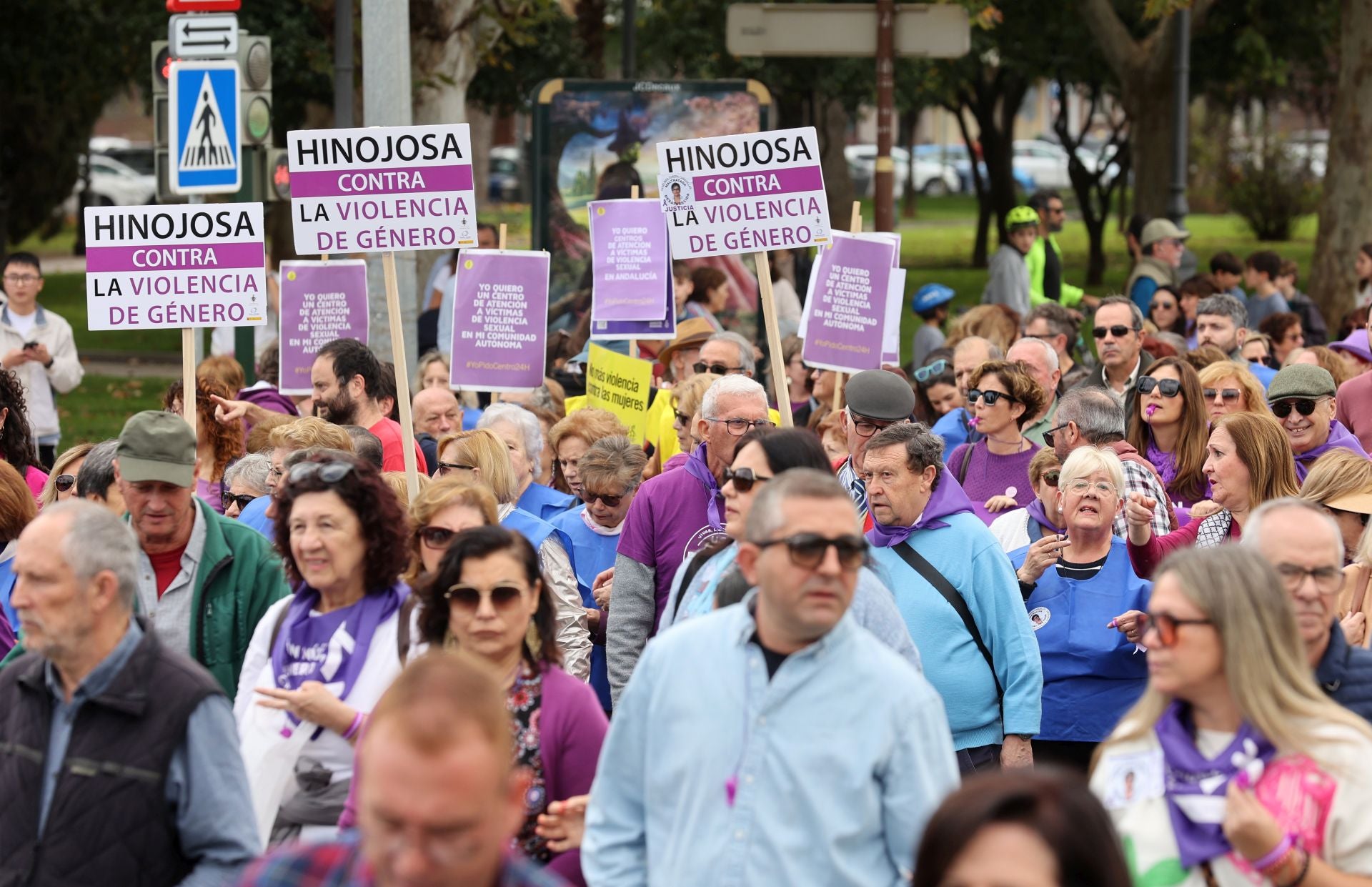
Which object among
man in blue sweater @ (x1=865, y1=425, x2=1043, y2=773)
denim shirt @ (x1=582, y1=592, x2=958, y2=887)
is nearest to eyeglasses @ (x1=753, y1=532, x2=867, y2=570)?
denim shirt @ (x1=582, y1=592, x2=958, y2=887)

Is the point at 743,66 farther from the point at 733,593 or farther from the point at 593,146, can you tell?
the point at 733,593

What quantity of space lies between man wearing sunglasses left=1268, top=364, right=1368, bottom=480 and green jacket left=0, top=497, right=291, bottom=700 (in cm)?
466

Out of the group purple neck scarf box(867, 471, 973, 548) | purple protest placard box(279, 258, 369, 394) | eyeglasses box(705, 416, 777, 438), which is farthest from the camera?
purple protest placard box(279, 258, 369, 394)

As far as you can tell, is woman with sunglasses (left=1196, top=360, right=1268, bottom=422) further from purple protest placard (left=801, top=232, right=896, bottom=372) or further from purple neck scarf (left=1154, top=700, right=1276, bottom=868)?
purple neck scarf (left=1154, top=700, right=1276, bottom=868)

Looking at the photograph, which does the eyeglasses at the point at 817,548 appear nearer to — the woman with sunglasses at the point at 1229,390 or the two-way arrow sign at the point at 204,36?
the woman with sunglasses at the point at 1229,390

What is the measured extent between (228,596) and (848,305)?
214 inches

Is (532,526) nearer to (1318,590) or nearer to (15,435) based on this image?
(15,435)

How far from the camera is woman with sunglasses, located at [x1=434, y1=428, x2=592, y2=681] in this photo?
6367mm

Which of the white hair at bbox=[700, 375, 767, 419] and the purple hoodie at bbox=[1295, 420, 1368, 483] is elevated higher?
the white hair at bbox=[700, 375, 767, 419]

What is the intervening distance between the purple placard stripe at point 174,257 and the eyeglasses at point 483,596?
445cm

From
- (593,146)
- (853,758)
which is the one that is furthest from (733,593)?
(593,146)

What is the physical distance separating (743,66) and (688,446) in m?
21.9

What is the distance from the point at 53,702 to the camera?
4.16 meters

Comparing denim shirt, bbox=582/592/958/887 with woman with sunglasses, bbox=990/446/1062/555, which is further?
woman with sunglasses, bbox=990/446/1062/555
